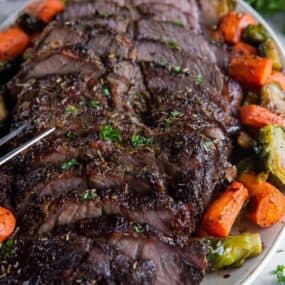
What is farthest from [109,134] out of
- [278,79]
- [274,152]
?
[278,79]

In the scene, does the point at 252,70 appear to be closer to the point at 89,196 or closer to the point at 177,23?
the point at 177,23

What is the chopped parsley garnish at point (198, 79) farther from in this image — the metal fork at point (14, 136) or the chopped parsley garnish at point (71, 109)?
the metal fork at point (14, 136)

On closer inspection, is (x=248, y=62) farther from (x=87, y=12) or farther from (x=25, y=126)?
(x=25, y=126)

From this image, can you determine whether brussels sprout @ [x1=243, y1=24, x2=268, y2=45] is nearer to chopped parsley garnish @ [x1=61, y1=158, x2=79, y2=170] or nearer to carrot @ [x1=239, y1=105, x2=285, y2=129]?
carrot @ [x1=239, y1=105, x2=285, y2=129]

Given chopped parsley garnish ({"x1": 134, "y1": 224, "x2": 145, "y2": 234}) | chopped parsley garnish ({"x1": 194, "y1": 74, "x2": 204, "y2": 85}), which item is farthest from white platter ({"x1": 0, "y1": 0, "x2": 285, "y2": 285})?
chopped parsley garnish ({"x1": 194, "y1": 74, "x2": 204, "y2": 85})

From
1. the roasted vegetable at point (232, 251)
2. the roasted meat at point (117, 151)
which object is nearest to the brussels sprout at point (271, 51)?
the roasted meat at point (117, 151)

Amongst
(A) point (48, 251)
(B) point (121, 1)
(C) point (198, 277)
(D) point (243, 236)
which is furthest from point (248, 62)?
(A) point (48, 251)
